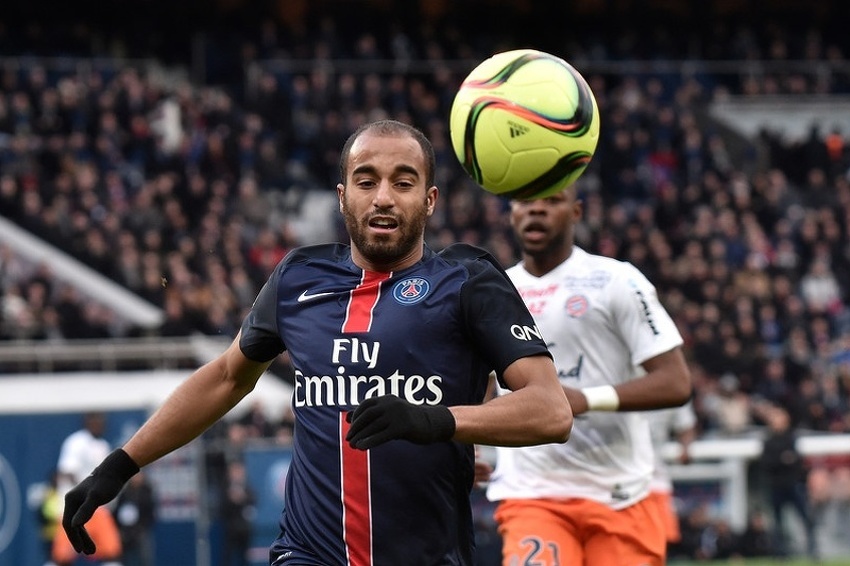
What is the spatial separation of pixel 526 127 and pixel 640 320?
1337mm

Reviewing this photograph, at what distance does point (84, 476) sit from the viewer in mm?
15375

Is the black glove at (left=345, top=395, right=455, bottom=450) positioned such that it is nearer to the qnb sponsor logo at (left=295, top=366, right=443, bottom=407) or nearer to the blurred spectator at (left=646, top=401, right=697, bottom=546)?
the qnb sponsor logo at (left=295, top=366, right=443, bottom=407)

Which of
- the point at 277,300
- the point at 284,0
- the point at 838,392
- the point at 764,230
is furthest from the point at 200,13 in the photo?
the point at 277,300

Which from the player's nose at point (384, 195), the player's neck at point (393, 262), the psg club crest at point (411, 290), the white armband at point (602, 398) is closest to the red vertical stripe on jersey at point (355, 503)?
the psg club crest at point (411, 290)

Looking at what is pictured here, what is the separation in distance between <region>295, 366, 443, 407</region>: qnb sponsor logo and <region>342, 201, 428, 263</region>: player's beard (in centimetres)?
38

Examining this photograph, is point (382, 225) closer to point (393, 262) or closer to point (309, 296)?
point (393, 262)

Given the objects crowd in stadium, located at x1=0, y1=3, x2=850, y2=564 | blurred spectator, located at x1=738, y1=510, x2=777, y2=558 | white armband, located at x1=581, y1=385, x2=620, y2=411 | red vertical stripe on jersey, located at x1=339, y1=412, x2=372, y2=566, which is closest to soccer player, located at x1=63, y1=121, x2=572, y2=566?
red vertical stripe on jersey, located at x1=339, y1=412, x2=372, y2=566

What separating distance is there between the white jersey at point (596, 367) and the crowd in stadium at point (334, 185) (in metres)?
10.4

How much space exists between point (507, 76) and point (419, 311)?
154 cm

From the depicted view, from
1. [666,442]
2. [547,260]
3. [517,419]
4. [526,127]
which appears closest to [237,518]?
[666,442]

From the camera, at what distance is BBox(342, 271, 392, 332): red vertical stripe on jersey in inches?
190

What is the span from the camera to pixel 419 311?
4781mm

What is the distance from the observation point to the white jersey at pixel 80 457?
49.8ft

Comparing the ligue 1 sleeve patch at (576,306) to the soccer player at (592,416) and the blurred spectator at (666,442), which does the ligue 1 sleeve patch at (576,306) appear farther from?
the blurred spectator at (666,442)
